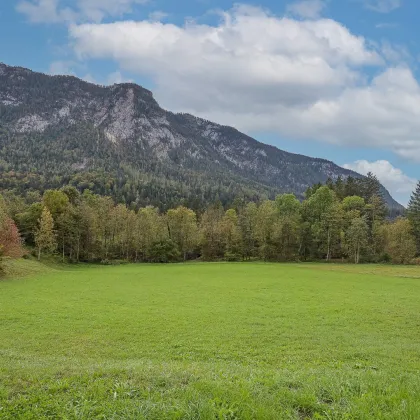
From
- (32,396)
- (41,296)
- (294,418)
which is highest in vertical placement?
(294,418)

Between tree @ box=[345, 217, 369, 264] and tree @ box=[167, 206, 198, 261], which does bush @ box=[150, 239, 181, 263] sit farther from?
tree @ box=[345, 217, 369, 264]

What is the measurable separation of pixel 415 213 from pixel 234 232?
49390 millimetres

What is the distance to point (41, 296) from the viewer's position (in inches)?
1363

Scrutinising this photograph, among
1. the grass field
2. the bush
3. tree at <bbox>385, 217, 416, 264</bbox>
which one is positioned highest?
tree at <bbox>385, 217, 416, 264</bbox>

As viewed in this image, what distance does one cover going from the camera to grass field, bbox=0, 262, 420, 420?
294 inches

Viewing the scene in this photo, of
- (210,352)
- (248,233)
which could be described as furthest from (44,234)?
(210,352)

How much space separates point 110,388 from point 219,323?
47.8ft

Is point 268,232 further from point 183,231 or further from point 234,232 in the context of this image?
point 183,231

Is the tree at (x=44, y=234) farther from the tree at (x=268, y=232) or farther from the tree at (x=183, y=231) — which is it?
the tree at (x=268, y=232)

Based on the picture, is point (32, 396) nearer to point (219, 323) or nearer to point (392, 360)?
point (392, 360)

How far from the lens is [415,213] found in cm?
9700

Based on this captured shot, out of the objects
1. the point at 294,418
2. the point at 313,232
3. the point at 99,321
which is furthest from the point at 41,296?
the point at 313,232

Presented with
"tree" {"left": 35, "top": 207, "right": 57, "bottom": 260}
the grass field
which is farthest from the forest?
the grass field

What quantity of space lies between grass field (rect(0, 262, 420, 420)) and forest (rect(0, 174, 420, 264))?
4879cm
